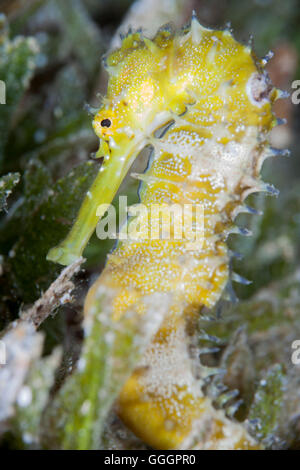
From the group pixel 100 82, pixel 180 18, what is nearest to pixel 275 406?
pixel 100 82

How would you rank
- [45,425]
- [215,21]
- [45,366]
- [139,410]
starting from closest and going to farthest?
[45,366] < [45,425] < [139,410] < [215,21]

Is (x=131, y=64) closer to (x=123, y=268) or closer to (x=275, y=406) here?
(x=123, y=268)
